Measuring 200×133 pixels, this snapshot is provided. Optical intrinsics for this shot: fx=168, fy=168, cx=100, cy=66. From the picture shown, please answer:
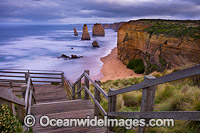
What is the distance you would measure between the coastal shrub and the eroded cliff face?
918 millimetres

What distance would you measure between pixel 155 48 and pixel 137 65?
691cm

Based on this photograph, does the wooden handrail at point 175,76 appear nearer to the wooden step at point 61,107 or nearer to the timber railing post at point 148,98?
Result: the timber railing post at point 148,98

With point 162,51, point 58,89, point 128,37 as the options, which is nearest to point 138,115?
point 58,89

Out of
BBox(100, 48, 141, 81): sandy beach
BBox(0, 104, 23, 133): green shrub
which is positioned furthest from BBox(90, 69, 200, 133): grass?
BBox(100, 48, 141, 81): sandy beach

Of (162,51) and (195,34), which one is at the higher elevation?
(195,34)

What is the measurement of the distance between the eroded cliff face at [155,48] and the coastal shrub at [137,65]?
3.01 ft

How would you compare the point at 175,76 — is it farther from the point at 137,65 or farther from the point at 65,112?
the point at 137,65

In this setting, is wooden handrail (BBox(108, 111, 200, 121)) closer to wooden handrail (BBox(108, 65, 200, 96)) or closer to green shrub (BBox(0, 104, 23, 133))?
wooden handrail (BBox(108, 65, 200, 96))

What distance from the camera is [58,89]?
10.2 metres

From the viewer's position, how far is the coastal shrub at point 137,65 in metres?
29.0

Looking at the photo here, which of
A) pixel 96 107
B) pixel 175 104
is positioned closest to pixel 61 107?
pixel 96 107

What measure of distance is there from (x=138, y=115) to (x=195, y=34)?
19.2m

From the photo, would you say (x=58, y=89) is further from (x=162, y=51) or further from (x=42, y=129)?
(x=162, y=51)

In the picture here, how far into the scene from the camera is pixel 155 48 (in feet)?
80.1
